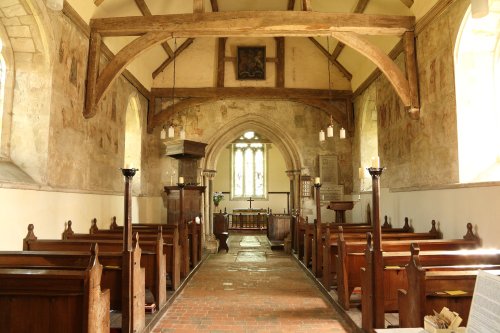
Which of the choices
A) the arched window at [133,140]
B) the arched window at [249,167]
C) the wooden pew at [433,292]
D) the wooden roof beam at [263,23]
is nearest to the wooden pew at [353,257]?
the wooden pew at [433,292]

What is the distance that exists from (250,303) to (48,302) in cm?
302

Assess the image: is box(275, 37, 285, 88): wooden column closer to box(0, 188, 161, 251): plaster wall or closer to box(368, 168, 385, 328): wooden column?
box(0, 188, 161, 251): plaster wall

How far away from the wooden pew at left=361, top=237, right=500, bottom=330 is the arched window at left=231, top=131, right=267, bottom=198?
14.1m

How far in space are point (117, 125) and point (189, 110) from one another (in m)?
3.07

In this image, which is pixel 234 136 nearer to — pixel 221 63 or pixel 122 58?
pixel 221 63

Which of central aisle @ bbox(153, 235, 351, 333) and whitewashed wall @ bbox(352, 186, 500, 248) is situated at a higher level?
whitewashed wall @ bbox(352, 186, 500, 248)

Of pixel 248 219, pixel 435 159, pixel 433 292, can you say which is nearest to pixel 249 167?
pixel 248 219

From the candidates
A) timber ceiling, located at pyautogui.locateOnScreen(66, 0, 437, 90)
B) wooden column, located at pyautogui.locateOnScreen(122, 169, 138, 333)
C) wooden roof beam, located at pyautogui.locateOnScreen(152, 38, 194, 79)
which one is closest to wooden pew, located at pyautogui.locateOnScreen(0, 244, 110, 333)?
wooden column, located at pyautogui.locateOnScreen(122, 169, 138, 333)

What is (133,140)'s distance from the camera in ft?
35.2

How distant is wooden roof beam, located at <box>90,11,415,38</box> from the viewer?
6832 millimetres

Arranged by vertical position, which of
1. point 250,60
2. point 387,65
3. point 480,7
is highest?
point 250,60

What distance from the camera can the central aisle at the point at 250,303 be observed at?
4.33m

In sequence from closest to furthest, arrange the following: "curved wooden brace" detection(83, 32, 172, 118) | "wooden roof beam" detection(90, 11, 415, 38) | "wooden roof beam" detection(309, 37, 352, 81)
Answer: "wooden roof beam" detection(90, 11, 415, 38)
"curved wooden brace" detection(83, 32, 172, 118)
"wooden roof beam" detection(309, 37, 352, 81)

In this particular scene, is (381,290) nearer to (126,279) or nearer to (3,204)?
(126,279)
